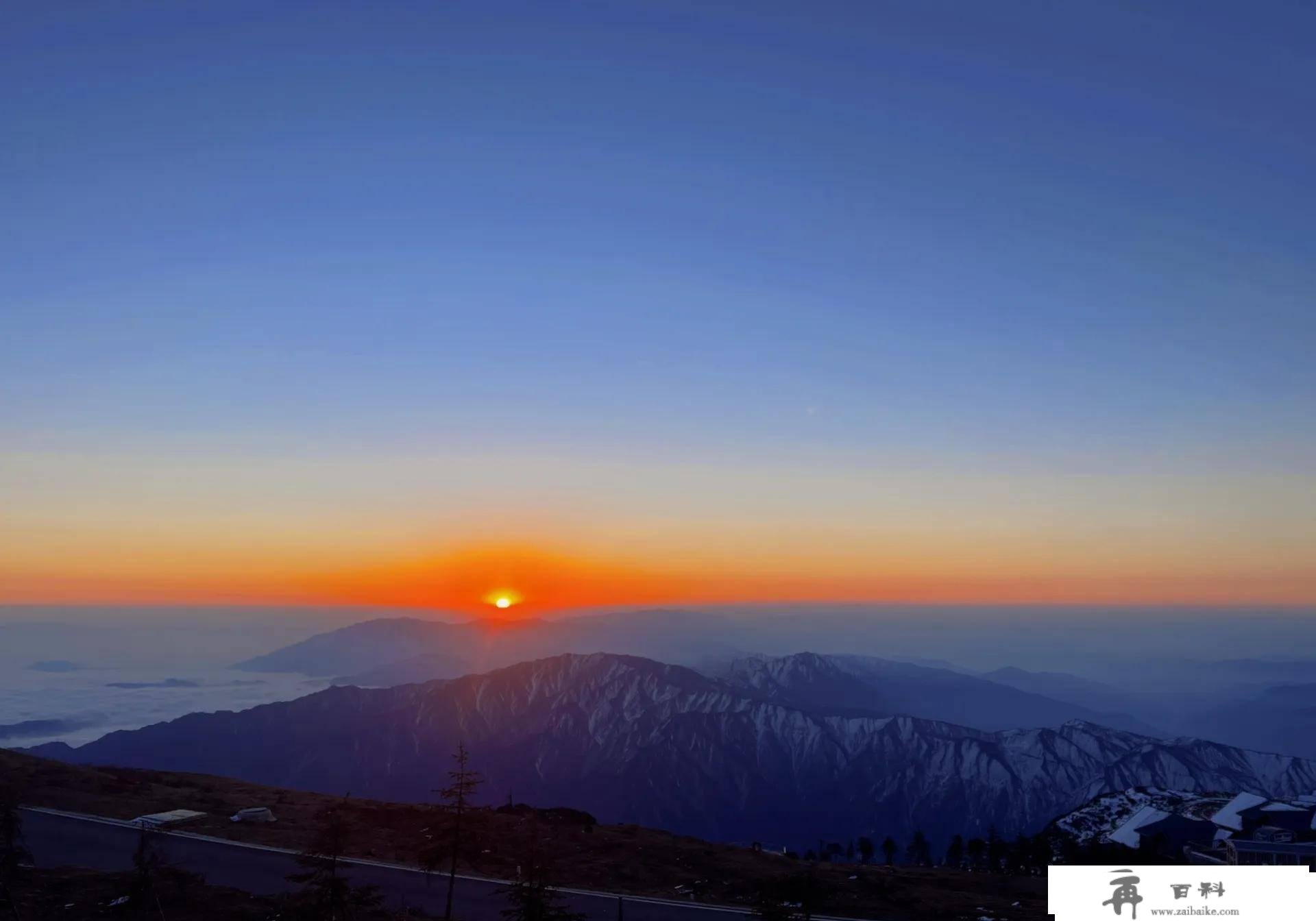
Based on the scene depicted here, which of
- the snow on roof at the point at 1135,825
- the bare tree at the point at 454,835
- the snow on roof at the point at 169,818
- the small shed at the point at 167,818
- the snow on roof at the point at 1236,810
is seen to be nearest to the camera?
the bare tree at the point at 454,835

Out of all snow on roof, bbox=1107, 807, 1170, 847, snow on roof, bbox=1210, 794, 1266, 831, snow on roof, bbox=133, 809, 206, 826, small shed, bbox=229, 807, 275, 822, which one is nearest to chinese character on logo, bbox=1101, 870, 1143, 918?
small shed, bbox=229, 807, 275, 822

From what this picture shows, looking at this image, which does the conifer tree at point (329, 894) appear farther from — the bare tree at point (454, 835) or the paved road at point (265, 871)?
the paved road at point (265, 871)

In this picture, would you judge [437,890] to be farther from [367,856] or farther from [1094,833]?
[1094,833]

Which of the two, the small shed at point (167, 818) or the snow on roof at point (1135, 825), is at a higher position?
the small shed at point (167, 818)

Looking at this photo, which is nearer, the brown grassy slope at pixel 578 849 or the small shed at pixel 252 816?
the brown grassy slope at pixel 578 849

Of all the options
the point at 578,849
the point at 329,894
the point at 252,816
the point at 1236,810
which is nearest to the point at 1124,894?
the point at 329,894

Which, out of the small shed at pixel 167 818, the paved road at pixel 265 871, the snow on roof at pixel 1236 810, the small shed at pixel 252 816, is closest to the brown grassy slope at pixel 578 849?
the small shed at pixel 167 818

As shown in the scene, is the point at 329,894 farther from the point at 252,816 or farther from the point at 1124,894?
the point at 252,816

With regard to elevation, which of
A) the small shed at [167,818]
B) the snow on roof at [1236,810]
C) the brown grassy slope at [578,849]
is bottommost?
the snow on roof at [1236,810]
